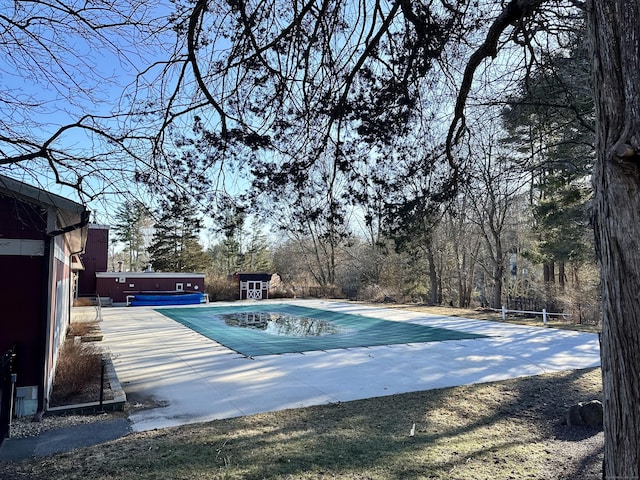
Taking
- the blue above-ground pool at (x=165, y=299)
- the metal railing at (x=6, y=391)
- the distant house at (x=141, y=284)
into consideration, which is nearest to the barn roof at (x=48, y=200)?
the metal railing at (x=6, y=391)

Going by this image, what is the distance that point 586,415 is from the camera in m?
5.23

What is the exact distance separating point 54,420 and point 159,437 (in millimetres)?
1708

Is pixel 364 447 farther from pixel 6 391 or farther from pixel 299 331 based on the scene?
pixel 299 331

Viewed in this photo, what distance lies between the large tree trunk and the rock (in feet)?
12.2

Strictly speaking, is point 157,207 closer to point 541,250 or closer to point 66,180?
point 66,180

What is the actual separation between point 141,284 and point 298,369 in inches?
774

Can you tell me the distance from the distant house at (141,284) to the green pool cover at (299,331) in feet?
17.0

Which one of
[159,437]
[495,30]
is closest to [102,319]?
[159,437]

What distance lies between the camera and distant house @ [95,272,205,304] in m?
24.4

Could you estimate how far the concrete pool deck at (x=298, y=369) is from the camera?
6.16 metres

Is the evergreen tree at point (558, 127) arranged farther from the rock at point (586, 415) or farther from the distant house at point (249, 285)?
the distant house at point (249, 285)

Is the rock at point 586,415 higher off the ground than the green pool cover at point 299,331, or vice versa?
the rock at point 586,415

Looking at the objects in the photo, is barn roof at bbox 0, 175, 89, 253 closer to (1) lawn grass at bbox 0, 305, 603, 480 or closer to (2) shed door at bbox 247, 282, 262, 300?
(1) lawn grass at bbox 0, 305, 603, 480

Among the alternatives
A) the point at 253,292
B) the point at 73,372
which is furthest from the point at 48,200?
the point at 253,292
